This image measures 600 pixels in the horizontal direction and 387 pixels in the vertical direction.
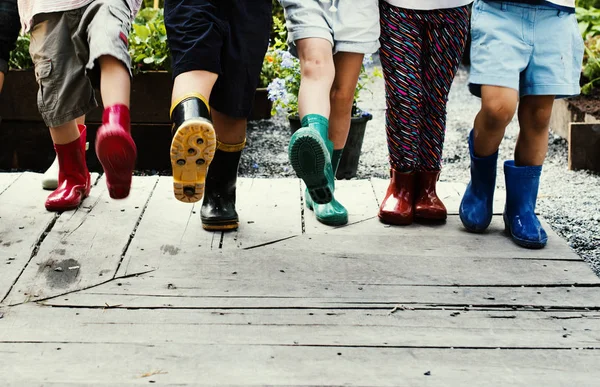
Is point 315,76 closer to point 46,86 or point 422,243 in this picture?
point 422,243

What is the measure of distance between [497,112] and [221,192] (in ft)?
3.60

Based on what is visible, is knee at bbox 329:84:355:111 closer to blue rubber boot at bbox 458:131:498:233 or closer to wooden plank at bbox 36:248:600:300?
blue rubber boot at bbox 458:131:498:233

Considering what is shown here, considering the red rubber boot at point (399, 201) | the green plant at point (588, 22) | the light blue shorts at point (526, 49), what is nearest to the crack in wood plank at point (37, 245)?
the red rubber boot at point (399, 201)

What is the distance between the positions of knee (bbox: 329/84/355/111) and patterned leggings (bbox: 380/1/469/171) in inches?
7.2

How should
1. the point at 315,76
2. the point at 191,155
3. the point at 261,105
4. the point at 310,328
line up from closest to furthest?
the point at 310,328 < the point at 191,155 < the point at 315,76 < the point at 261,105

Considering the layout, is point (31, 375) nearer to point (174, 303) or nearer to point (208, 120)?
point (174, 303)

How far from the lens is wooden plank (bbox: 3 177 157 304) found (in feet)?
8.21

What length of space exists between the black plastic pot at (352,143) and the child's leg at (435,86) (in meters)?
1.30

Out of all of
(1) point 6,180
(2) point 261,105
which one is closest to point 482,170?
(1) point 6,180

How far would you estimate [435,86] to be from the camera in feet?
10.1

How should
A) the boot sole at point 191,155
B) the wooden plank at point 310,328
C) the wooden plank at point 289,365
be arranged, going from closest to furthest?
the wooden plank at point 289,365, the wooden plank at point 310,328, the boot sole at point 191,155

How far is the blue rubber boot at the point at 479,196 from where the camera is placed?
3020mm

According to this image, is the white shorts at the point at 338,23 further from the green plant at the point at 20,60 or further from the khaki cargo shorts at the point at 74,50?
the green plant at the point at 20,60

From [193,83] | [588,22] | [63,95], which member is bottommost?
[588,22]
